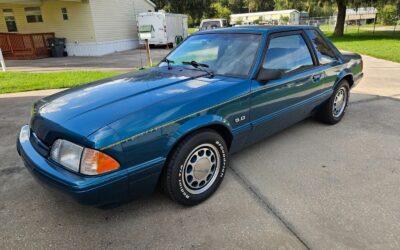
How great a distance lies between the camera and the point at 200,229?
250 cm

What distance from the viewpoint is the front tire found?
2.55 meters

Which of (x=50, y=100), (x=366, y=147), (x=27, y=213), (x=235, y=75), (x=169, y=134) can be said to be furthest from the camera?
(x=366, y=147)

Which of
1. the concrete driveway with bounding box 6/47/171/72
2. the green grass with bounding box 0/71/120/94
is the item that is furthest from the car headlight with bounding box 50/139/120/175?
the concrete driveway with bounding box 6/47/171/72

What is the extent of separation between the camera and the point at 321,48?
14.0 ft

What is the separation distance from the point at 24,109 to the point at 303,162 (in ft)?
17.6

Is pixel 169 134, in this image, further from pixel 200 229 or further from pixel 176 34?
pixel 176 34

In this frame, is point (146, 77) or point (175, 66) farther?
point (175, 66)

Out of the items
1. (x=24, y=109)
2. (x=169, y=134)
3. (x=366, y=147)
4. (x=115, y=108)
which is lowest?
Result: (x=366, y=147)

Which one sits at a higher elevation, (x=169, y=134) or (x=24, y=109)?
(x=169, y=134)

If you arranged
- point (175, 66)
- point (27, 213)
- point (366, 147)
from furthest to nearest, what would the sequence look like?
point (366, 147)
point (175, 66)
point (27, 213)

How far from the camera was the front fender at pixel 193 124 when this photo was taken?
246 centimetres

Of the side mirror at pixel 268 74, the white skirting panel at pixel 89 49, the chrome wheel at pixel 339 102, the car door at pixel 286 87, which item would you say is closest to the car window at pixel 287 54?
the car door at pixel 286 87

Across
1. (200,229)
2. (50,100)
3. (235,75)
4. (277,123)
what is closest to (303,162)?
(277,123)

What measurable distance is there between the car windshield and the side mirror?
14 centimetres
